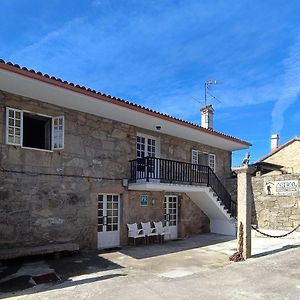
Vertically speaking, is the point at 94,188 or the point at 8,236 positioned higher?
the point at 94,188

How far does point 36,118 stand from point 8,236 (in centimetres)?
358

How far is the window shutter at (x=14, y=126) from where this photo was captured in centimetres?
937

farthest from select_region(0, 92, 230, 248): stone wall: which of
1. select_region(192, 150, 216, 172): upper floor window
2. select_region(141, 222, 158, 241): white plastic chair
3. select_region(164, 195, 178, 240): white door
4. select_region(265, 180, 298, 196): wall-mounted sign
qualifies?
select_region(265, 180, 298, 196): wall-mounted sign

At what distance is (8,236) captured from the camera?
9070 mm

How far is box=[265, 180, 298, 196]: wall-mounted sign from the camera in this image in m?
15.5

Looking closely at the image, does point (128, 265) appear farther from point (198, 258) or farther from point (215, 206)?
point (215, 206)

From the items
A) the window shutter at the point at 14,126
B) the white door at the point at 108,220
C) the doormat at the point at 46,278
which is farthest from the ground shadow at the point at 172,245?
the window shutter at the point at 14,126

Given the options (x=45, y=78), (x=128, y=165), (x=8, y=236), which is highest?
(x=45, y=78)

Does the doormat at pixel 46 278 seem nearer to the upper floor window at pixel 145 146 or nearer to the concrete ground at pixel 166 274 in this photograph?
the concrete ground at pixel 166 274

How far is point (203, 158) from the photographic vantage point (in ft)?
54.6

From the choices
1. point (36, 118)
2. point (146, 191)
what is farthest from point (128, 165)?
point (36, 118)

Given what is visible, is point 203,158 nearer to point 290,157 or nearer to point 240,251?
point 240,251

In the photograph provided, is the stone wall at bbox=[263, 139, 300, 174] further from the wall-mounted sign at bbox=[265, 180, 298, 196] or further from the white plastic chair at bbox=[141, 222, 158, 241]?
the white plastic chair at bbox=[141, 222, 158, 241]

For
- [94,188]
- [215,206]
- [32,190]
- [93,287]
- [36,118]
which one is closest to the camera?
[93,287]
